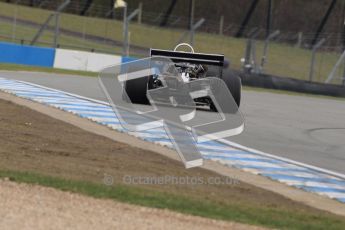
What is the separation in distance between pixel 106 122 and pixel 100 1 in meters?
36.6

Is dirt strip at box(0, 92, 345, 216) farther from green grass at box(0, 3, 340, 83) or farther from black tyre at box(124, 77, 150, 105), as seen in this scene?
green grass at box(0, 3, 340, 83)

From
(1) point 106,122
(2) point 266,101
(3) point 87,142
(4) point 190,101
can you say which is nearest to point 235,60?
(2) point 266,101

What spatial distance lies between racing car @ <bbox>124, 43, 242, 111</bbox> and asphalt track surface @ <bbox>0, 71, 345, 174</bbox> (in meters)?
0.90

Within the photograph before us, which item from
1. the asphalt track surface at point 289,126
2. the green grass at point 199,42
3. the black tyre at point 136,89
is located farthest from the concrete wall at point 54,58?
the black tyre at point 136,89

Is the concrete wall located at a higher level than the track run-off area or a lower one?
lower

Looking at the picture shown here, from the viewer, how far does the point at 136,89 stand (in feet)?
51.6

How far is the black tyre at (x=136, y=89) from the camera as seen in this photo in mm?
15617

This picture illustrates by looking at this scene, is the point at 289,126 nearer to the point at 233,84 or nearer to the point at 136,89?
the point at 233,84

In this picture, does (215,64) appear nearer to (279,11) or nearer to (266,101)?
(266,101)

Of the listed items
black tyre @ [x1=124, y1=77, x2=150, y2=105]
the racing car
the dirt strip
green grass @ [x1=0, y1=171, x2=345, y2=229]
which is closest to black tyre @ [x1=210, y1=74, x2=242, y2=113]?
the racing car

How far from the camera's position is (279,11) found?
173ft

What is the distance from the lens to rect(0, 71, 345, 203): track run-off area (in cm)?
1066

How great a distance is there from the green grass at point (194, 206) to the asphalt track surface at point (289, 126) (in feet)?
11.0

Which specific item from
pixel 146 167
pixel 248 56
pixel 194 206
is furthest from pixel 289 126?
pixel 248 56
